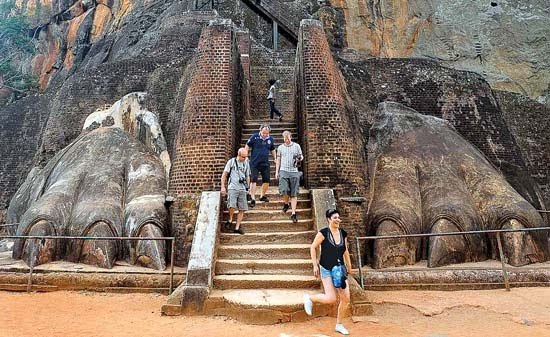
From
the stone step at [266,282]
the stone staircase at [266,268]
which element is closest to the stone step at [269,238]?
the stone staircase at [266,268]

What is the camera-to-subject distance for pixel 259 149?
845cm

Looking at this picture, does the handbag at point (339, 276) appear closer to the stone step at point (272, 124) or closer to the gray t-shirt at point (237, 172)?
the gray t-shirt at point (237, 172)

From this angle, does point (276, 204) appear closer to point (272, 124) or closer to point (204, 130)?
point (204, 130)

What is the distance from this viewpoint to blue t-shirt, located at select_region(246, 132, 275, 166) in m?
8.43

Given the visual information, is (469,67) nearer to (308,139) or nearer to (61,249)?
(308,139)

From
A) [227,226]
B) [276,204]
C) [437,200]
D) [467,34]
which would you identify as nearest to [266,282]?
[227,226]

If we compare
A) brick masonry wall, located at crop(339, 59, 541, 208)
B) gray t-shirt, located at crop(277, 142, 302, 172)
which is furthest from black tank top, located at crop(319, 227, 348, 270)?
brick masonry wall, located at crop(339, 59, 541, 208)

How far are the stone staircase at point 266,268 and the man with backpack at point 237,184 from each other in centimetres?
36

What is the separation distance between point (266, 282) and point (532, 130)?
49.2ft

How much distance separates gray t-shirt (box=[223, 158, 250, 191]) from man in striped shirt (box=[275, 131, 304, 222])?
61cm

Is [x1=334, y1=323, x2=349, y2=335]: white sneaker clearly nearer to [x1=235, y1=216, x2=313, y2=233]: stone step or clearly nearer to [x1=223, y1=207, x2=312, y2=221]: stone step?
[x1=235, y1=216, x2=313, y2=233]: stone step

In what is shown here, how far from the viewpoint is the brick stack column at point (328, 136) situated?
8.74 meters

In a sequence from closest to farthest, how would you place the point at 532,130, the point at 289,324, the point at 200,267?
the point at 289,324 < the point at 200,267 < the point at 532,130

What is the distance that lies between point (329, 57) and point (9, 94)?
27.6 m
